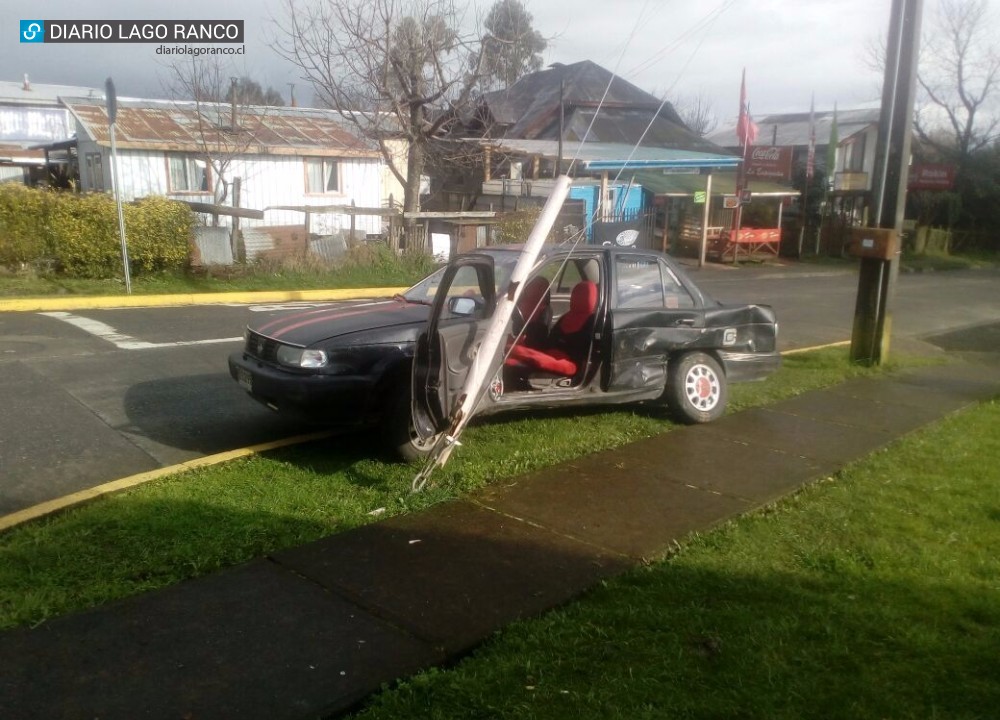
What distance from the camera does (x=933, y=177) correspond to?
36.0m

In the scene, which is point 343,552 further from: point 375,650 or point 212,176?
point 212,176

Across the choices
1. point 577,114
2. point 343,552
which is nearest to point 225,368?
point 343,552

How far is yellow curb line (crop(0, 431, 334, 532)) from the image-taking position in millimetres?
4977

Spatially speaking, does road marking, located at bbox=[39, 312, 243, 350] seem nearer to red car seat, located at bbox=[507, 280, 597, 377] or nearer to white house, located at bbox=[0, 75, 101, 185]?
red car seat, located at bbox=[507, 280, 597, 377]

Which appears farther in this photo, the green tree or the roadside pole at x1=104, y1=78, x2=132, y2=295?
the green tree

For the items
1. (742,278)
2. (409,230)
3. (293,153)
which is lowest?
(742,278)

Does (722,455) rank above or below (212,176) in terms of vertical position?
below

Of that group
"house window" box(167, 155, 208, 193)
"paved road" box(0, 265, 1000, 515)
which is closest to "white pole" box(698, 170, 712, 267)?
"paved road" box(0, 265, 1000, 515)

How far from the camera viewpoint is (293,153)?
27.1 m

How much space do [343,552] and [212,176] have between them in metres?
23.9

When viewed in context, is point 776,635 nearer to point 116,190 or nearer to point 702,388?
point 702,388

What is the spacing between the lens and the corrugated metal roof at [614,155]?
24028mm

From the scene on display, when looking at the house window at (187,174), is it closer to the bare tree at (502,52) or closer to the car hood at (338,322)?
the bare tree at (502,52)

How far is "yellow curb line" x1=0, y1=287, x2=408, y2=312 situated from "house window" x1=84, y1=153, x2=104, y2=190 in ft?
46.8
